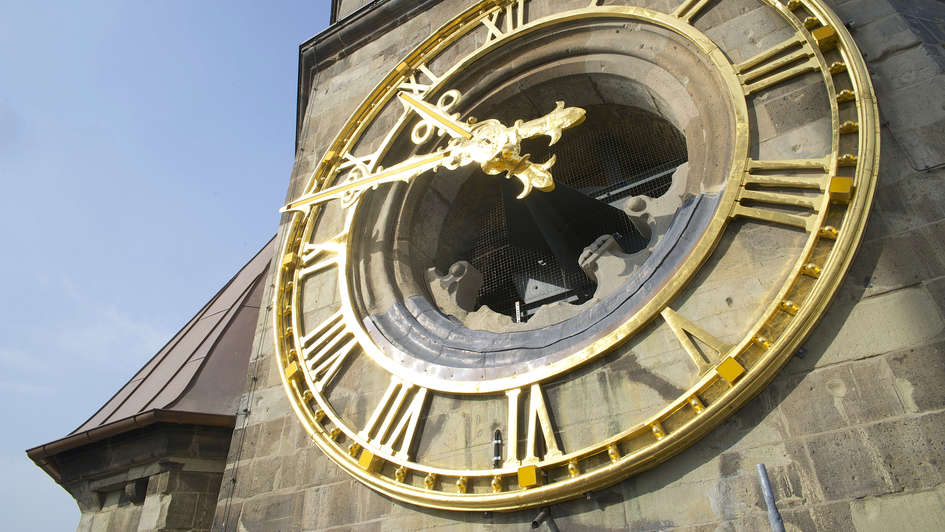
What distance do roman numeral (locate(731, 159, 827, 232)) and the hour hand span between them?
2.05m

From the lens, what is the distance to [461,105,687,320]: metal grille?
5.27m

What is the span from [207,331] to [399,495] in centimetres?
439

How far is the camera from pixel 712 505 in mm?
2822

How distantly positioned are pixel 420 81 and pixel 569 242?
7.09 ft

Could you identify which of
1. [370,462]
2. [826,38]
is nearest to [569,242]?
[826,38]

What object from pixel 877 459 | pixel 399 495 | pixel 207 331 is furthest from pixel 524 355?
pixel 207 331

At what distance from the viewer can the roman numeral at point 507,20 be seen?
5.63 m

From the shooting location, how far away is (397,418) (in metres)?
4.02

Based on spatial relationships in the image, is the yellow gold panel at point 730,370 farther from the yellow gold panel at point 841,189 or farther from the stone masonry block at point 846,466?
the yellow gold panel at point 841,189

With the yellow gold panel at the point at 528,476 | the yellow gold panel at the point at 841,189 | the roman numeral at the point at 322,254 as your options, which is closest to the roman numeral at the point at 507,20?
the roman numeral at the point at 322,254

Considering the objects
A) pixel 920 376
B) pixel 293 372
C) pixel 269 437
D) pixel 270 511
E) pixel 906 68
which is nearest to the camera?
pixel 920 376

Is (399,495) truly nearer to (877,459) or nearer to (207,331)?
(877,459)

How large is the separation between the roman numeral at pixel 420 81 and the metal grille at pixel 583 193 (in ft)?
3.33

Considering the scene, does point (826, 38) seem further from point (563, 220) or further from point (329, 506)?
point (329, 506)
